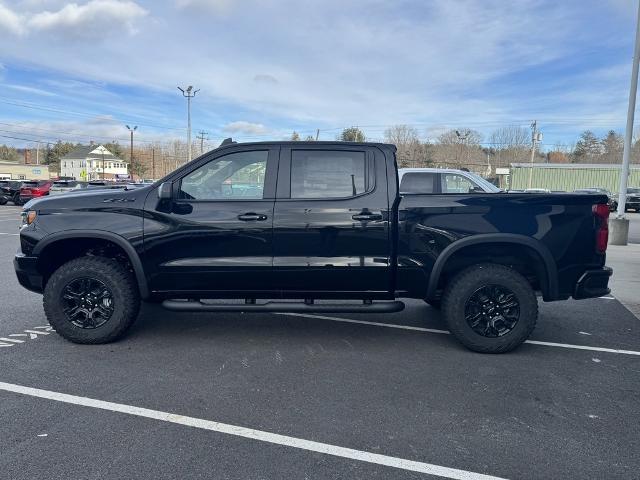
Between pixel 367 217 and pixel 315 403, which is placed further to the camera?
pixel 367 217

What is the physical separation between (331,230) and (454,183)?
6.15 m

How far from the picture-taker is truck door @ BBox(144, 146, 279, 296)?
455cm

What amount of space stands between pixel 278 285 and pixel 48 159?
132 metres

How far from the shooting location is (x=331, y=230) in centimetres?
453

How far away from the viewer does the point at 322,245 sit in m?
4.54

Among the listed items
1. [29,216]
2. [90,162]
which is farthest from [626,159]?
[90,162]

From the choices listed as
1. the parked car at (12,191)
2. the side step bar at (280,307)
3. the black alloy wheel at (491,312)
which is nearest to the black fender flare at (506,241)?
the black alloy wheel at (491,312)

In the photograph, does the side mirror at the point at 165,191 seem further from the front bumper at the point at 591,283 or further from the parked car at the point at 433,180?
the parked car at the point at 433,180

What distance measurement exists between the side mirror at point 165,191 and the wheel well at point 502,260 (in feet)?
8.76

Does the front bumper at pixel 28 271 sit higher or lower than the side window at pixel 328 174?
lower

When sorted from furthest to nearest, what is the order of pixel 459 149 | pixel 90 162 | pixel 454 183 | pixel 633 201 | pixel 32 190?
pixel 90 162
pixel 459 149
pixel 633 201
pixel 32 190
pixel 454 183

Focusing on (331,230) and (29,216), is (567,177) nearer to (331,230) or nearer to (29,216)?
(331,230)

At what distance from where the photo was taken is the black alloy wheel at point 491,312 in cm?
463

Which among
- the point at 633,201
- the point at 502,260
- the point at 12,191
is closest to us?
the point at 502,260
